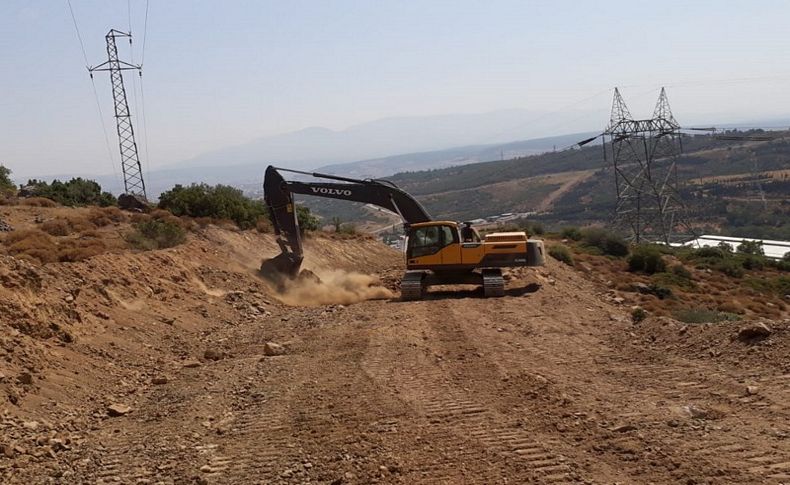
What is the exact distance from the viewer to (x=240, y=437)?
8.77 metres

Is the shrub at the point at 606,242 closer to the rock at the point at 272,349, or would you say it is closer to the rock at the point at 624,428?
the rock at the point at 272,349

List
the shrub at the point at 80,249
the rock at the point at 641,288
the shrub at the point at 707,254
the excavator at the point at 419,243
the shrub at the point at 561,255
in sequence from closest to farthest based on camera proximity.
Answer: the shrub at the point at 80,249
the excavator at the point at 419,243
the rock at the point at 641,288
the shrub at the point at 561,255
the shrub at the point at 707,254

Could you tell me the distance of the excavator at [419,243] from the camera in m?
20.4

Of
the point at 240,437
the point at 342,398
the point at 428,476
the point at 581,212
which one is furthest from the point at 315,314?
the point at 581,212

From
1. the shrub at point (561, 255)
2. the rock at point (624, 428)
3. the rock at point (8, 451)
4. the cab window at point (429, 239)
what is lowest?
the shrub at point (561, 255)

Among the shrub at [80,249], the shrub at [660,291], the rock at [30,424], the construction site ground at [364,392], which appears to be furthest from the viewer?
the shrub at [660,291]

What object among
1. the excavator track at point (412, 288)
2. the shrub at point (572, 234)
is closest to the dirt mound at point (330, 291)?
the excavator track at point (412, 288)

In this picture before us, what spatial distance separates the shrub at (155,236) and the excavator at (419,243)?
10.3ft

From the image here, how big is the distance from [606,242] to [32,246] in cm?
2963

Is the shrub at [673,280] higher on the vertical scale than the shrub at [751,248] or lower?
higher

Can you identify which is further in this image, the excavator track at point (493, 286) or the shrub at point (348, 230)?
the shrub at point (348, 230)

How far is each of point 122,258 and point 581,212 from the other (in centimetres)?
7534

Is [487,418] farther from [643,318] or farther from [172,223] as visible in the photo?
[172,223]

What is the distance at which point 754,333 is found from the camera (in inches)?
439
